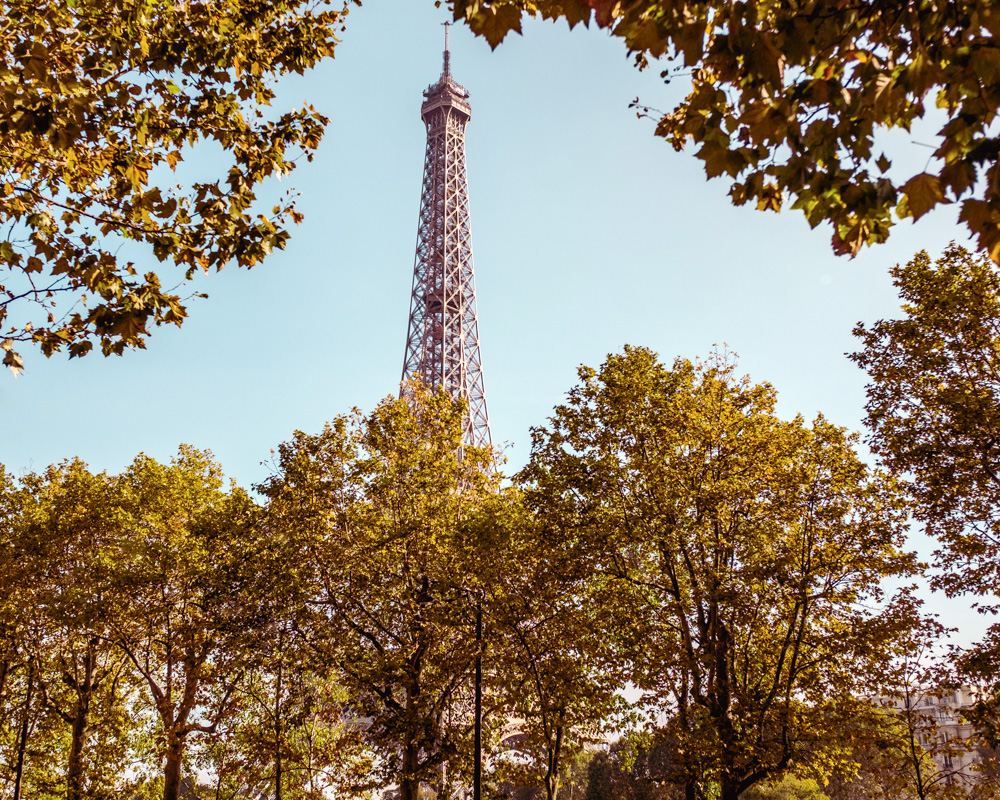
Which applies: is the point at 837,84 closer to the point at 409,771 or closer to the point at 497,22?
the point at 497,22

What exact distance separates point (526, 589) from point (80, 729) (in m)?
13.1

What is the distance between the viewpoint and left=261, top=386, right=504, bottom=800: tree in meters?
14.5

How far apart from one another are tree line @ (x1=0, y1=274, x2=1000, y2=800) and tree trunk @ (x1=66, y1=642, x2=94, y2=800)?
0.13m

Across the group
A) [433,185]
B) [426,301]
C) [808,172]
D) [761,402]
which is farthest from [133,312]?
[433,185]

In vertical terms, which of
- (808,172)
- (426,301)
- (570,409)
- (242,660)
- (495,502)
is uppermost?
(426,301)

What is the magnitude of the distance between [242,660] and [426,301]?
3280cm

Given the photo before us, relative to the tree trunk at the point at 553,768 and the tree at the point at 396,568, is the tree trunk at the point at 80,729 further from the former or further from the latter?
the tree trunk at the point at 553,768

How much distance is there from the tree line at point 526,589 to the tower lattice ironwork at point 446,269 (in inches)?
919

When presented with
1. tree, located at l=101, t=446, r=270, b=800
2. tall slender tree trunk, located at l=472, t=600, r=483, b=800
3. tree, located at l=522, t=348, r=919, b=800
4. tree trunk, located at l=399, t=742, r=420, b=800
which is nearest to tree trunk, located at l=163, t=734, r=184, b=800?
tree, located at l=101, t=446, r=270, b=800

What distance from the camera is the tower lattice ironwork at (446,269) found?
43.7 metres

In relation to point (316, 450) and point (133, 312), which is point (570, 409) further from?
point (133, 312)

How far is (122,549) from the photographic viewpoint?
17906mm

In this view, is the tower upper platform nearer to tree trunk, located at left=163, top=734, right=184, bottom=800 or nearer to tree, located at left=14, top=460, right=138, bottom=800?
tree, located at left=14, top=460, right=138, bottom=800

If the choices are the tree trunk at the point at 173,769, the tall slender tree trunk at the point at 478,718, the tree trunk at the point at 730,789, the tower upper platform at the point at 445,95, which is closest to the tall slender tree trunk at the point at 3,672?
the tree trunk at the point at 173,769
